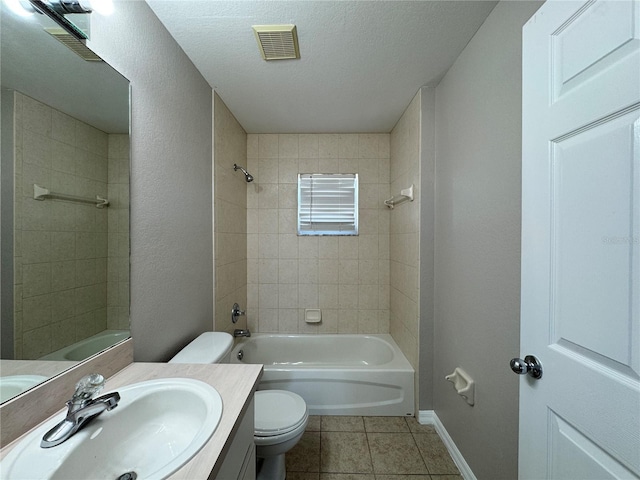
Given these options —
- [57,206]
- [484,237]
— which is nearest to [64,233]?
[57,206]

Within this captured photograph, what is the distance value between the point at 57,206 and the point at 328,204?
1998 mm

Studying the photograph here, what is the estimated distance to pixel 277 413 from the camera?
4.42 feet

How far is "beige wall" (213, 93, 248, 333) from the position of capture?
180 cm

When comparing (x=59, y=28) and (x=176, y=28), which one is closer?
(x=59, y=28)

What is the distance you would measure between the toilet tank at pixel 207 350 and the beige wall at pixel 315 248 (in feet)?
3.62

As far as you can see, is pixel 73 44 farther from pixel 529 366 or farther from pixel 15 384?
pixel 529 366

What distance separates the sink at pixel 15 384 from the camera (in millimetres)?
587

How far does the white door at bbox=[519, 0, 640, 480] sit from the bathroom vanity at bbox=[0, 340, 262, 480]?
871 mm

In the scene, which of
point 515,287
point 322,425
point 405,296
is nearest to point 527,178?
point 515,287

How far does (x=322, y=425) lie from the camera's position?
1.77 m

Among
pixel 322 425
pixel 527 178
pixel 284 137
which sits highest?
pixel 284 137

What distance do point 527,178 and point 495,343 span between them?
2.53 ft

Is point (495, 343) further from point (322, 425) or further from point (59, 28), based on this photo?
point (59, 28)

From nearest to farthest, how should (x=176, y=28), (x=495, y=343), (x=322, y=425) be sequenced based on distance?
(x=495, y=343), (x=176, y=28), (x=322, y=425)
